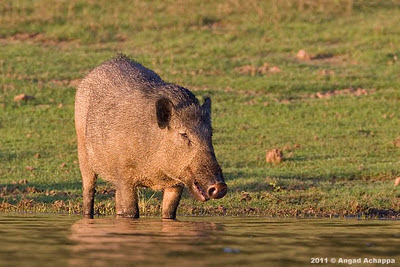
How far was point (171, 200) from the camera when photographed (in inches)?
504

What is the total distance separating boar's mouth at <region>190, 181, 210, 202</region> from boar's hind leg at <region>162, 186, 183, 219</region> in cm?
122

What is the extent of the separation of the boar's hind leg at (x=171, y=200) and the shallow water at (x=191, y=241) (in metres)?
0.18

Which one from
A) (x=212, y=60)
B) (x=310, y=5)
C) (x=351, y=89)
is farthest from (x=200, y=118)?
(x=310, y=5)

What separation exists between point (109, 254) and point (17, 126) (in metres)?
14.3

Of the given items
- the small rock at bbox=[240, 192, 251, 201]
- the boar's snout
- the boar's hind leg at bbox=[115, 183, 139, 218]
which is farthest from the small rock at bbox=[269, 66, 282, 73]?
the boar's snout

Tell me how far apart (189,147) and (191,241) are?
170cm

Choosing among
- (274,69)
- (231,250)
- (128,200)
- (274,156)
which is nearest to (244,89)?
→ (274,69)

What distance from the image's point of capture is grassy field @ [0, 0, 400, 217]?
1628 cm

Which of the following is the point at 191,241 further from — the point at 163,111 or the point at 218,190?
the point at 163,111

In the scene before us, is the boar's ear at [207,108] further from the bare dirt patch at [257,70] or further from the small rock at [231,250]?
the bare dirt patch at [257,70]

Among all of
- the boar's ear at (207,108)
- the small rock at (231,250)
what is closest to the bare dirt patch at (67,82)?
the boar's ear at (207,108)

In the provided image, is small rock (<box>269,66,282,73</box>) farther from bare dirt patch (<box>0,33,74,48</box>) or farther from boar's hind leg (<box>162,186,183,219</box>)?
boar's hind leg (<box>162,186,183,219</box>)

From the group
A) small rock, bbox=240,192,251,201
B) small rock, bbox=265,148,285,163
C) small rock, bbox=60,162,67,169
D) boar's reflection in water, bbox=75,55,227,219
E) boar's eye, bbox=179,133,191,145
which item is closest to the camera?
boar's reflection in water, bbox=75,55,227,219

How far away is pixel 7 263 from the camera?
27.5ft
